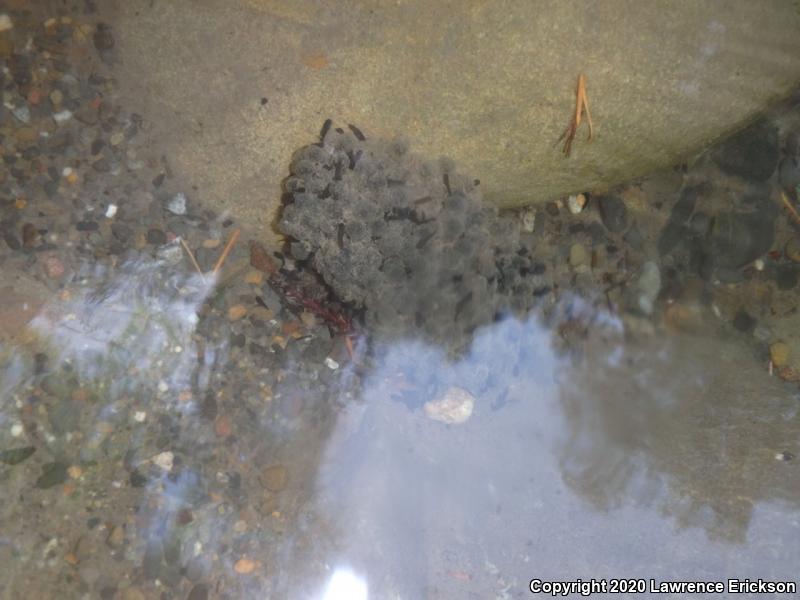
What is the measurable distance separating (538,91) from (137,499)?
2278 mm

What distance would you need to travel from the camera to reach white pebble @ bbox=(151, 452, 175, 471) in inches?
102

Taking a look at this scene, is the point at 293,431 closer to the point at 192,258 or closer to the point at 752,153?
the point at 192,258

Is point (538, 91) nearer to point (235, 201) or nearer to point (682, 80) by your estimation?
point (682, 80)

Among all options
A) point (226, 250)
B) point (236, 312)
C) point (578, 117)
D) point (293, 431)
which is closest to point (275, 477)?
point (293, 431)

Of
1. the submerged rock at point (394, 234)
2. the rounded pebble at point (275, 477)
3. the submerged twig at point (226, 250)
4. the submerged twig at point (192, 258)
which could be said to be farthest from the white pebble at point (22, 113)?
the rounded pebble at point (275, 477)

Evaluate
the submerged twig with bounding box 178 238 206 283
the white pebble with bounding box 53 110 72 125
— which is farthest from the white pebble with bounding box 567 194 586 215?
the white pebble with bounding box 53 110 72 125

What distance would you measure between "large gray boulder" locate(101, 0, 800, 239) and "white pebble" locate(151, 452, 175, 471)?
3.46 feet

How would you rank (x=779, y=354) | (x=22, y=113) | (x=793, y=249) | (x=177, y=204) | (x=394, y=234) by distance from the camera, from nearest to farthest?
(x=394, y=234) → (x=22, y=113) → (x=177, y=204) → (x=779, y=354) → (x=793, y=249)

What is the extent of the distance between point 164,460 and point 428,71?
189 centimetres

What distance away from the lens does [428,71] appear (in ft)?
8.35

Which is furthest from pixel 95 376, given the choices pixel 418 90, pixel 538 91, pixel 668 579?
pixel 668 579

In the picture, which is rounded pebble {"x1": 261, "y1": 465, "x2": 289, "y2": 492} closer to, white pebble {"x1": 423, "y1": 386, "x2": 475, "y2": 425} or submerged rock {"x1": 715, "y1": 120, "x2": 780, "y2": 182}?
white pebble {"x1": 423, "y1": 386, "x2": 475, "y2": 425}

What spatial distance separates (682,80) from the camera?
2.60 m

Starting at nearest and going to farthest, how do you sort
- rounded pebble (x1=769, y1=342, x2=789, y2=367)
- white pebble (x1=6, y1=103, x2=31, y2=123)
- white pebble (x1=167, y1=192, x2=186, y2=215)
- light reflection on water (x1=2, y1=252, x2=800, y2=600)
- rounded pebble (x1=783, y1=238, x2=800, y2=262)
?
light reflection on water (x1=2, y1=252, x2=800, y2=600), white pebble (x1=6, y1=103, x2=31, y2=123), white pebble (x1=167, y1=192, x2=186, y2=215), rounded pebble (x1=769, y1=342, x2=789, y2=367), rounded pebble (x1=783, y1=238, x2=800, y2=262)
